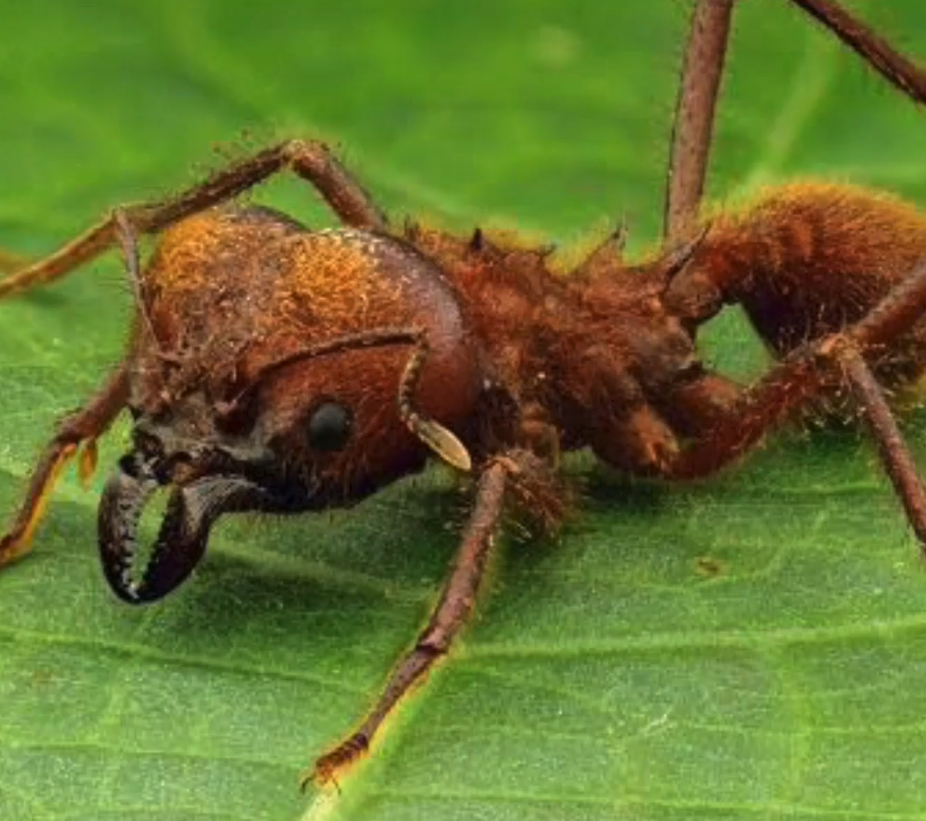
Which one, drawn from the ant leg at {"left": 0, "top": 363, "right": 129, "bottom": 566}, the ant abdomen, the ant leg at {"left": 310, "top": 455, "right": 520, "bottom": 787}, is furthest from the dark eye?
the ant abdomen

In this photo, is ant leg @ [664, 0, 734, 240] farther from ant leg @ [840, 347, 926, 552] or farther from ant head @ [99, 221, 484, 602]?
ant head @ [99, 221, 484, 602]

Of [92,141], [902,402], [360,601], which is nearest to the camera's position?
[360,601]

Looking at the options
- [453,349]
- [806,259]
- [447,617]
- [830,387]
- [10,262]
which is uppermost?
[806,259]

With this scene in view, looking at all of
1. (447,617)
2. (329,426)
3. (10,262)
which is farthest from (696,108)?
(447,617)

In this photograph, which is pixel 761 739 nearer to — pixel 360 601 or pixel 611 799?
pixel 611 799

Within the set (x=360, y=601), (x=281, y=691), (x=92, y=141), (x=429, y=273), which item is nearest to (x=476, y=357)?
(x=429, y=273)

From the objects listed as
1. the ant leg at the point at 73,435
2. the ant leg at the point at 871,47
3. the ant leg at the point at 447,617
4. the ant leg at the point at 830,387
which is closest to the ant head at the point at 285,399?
the ant leg at the point at 447,617

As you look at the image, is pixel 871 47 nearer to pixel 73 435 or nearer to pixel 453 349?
pixel 453 349
